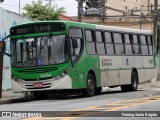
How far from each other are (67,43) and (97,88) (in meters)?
4.83

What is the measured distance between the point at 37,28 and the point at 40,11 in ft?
86.3

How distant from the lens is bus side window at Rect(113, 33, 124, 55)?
24.3 metres

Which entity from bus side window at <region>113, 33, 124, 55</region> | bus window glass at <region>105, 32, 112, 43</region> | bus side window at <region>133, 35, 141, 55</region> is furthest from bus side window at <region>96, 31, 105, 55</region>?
bus side window at <region>133, 35, 141, 55</region>

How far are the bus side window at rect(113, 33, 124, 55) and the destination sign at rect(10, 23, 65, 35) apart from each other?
5047 millimetres

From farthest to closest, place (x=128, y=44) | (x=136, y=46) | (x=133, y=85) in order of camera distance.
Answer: (x=136, y=46) → (x=133, y=85) → (x=128, y=44)

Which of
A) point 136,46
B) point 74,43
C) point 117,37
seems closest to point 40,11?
point 136,46

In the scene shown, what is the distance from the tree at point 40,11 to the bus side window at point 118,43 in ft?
67.3

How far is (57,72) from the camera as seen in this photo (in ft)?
64.2

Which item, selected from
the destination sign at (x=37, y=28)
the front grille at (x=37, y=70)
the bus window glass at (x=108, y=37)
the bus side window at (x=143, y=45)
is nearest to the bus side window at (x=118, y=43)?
the bus window glass at (x=108, y=37)

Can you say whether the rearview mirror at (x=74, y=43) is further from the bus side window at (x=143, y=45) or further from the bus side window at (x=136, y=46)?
the bus side window at (x=143, y=45)

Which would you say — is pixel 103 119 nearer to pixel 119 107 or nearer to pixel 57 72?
pixel 119 107

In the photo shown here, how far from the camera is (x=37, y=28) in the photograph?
20234 mm

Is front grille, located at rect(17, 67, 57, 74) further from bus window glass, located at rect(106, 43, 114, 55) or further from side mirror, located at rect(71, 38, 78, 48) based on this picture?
bus window glass, located at rect(106, 43, 114, 55)

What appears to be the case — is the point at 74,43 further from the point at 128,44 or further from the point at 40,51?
the point at 128,44
